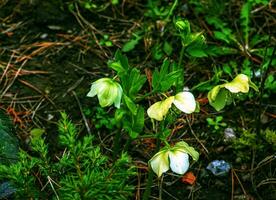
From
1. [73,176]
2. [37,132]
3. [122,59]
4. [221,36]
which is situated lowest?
[37,132]

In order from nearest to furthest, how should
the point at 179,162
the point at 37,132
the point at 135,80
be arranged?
1. the point at 179,162
2. the point at 135,80
3. the point at 37,132

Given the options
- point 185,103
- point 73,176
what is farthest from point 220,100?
point 73,176

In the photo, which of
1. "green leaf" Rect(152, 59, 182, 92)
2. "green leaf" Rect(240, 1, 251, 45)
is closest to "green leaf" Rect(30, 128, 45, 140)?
"green leaf" Rect(152, 59, 182, 92)

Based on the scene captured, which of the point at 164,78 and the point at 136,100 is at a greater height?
the point at 164,78

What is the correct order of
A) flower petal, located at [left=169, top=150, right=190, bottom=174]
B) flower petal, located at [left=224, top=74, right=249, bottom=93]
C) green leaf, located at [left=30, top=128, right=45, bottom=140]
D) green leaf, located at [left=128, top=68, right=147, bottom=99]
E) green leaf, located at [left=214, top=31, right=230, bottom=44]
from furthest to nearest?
1. green leaf, located at [left=214, top=31, right=230, bottom=44]
2. green leaf, located at [left=30, top=128, right=45, bottom=140]
3. green leaf, located at [left=128, top=68, right=147, bottom=99]
4. flower petal, located at [left=224, top=74, right=249, bottom=93]
5. flower petal, located at [left=169, top=150, right=190, bottom=174]

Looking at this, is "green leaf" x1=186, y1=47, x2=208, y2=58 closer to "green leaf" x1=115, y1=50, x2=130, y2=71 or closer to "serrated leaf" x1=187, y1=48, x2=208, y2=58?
"serrated leaf" x1=187, y1=48, x2=208, y2=58

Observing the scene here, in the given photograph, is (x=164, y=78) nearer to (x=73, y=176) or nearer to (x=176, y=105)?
(x=176, y=105)

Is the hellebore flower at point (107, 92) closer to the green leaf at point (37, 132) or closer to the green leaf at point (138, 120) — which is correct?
the green leaf at point (138, 120)
